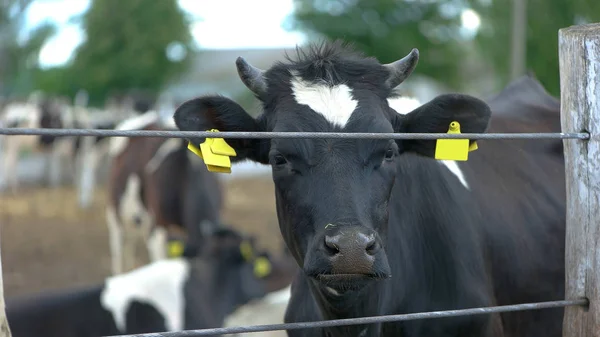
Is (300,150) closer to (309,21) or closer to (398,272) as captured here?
(398,272)

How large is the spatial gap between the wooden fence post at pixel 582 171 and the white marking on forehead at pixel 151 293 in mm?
3793

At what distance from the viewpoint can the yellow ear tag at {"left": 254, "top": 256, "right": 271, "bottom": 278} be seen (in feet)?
26.7

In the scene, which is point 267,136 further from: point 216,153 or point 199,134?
point 216,153

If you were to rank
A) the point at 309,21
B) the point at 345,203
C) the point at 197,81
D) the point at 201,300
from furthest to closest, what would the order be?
the point at 197,81 → the point at 309,21 → the point at 201,300 → the point at 345,203

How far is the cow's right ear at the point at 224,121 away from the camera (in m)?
3.46

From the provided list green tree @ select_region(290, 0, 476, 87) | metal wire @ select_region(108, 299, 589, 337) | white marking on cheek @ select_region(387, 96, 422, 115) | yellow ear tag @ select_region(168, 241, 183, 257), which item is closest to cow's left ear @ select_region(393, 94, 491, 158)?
white marking on cheek @ select_region(387, 96, 422, 115)

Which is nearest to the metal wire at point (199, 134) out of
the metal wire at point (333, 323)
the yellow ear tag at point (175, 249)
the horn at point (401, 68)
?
the metal wire at point (333, 323)

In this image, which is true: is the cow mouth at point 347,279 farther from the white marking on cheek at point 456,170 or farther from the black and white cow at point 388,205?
the white marking on cheek at point 456,170

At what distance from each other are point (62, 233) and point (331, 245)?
1167 cm

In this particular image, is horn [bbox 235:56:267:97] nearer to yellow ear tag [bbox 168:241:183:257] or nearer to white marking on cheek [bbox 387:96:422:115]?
white marking on cheek [bbox 387:96:422:115]

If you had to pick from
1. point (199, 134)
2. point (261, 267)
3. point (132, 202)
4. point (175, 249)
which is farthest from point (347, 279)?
point (132, 202)

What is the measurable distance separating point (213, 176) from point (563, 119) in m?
7.35

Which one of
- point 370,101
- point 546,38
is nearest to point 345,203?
point 370,101

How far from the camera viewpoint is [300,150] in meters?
3.21
